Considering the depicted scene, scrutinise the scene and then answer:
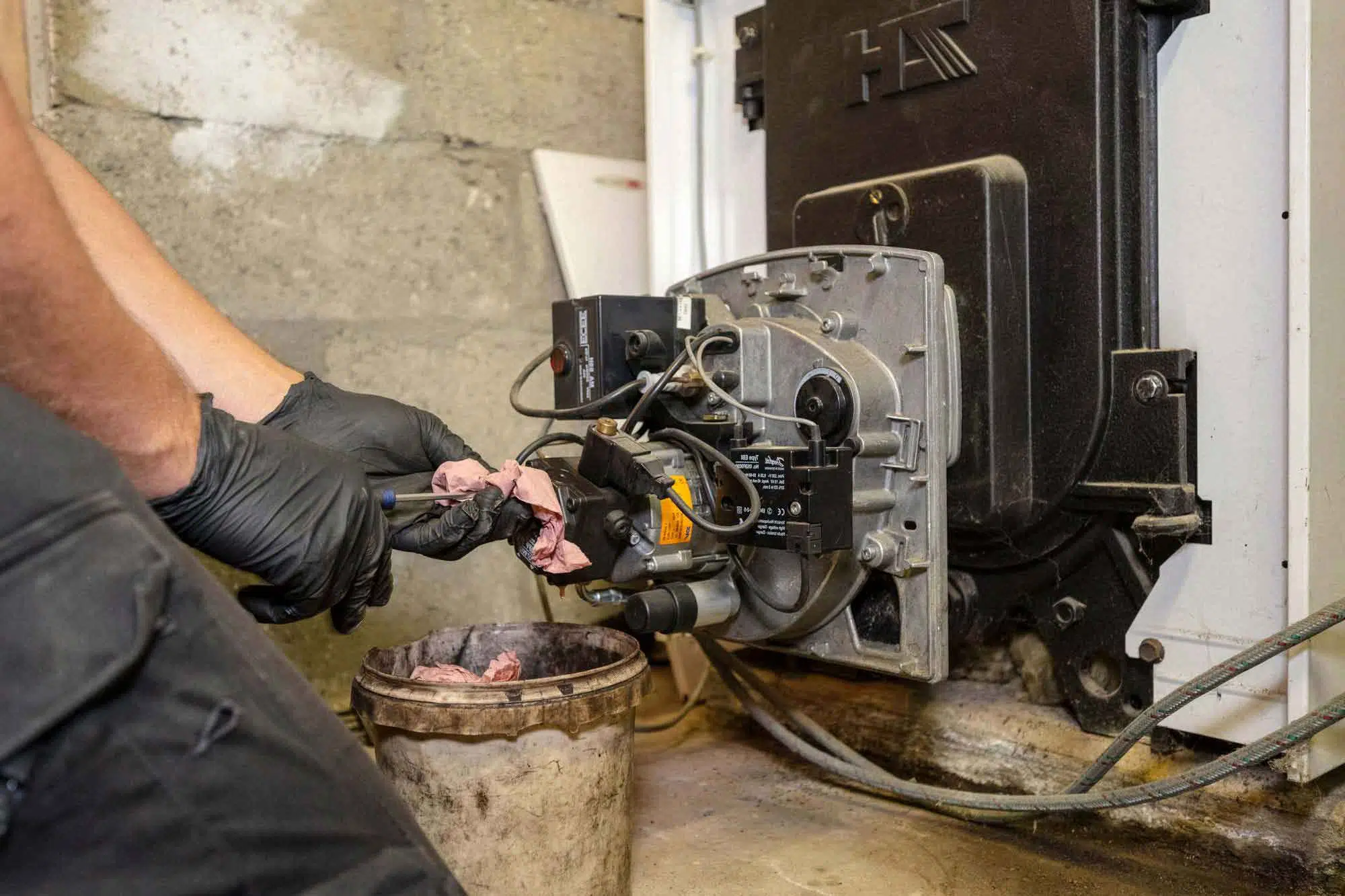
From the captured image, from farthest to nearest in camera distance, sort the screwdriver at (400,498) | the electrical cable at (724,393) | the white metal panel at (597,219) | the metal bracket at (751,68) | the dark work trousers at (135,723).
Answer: the white metal panel at (597,219) < the metal bracket at (751,68) < the electrical cable at (724,393) < the screwdriver at (400,498) < the dark work trousers at (135,723)

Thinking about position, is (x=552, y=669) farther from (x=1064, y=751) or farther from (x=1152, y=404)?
(x=1152, y=404)

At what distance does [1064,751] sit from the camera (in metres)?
1.33

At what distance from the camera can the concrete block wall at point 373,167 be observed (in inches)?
58.8

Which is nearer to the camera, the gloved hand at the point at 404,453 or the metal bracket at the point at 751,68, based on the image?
the gloved hand at the point at 404,453

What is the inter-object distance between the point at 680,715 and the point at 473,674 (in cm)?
49

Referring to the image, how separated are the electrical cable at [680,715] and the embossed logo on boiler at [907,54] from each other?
2.95 feet

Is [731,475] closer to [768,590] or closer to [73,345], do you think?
[768,590]

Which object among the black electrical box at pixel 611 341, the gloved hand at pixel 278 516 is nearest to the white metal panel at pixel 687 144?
the black electrical box at pixel 611 341

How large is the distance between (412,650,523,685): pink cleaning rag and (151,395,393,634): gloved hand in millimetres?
264

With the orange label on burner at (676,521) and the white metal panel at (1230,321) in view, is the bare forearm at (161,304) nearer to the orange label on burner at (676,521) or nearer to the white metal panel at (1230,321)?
the orange label on burner at (676,521)

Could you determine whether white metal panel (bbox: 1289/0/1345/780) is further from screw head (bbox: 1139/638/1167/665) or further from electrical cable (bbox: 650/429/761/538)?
electrical cable (bbox: 650/429/761/538)

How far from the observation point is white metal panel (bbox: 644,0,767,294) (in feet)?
5.59

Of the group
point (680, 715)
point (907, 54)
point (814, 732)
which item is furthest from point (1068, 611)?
point (907, 54)

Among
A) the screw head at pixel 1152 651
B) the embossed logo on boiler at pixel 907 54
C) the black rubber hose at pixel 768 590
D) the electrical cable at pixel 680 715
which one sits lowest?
the electrical cable at pixel 680 715
